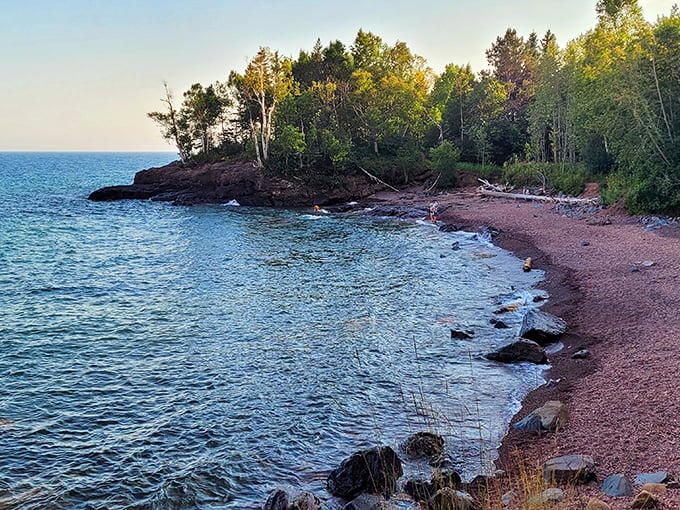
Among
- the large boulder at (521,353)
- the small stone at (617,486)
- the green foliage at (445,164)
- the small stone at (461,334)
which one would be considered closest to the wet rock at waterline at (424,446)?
the small stone at (617,486)

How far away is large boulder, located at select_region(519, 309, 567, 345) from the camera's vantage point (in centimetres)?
1603

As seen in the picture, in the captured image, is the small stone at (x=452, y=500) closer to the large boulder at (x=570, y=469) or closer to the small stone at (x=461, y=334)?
the large boulder at (x=570, y=469)

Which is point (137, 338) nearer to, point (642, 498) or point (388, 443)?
point (388, 443)

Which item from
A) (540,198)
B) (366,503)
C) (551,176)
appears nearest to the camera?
(366,503)

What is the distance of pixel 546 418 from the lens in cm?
1105

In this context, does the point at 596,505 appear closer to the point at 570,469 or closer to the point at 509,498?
the point at 509,498

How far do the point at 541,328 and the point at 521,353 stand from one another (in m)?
1.54

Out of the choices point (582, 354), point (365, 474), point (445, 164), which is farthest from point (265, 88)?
point (365, 474)

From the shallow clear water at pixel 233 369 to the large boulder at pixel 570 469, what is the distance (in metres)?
1.26

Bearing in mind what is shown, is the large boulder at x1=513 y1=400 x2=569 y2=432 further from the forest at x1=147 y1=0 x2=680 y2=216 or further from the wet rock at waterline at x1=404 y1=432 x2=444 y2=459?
the forest at x1=147 y1=0 x2=680 y2=216

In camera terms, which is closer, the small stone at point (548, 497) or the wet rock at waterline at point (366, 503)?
the small stone at point (548, 497)

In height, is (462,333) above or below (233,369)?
above

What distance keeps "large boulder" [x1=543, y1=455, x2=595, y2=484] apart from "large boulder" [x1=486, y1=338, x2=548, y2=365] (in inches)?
238

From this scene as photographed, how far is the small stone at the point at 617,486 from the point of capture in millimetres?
7656
